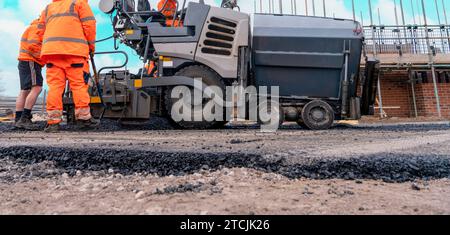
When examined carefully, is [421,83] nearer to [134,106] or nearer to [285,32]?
[285,32]

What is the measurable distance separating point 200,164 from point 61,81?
116 inches

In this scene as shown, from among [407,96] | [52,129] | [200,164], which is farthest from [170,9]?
[407,96]

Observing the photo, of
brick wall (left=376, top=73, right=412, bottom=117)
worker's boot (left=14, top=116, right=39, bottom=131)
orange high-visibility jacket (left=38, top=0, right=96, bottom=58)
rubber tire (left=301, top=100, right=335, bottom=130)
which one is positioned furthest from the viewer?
brick wall (left=376, top=73, right=412, bottom=117)

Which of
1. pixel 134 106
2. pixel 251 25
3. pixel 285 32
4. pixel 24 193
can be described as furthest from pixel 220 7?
pixel 24 193

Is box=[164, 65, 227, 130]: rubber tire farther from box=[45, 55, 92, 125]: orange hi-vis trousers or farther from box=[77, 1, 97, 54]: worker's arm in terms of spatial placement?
box=[77, 1, 97, 54]: worker's arm

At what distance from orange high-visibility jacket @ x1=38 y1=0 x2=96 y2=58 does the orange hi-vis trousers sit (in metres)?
0.12

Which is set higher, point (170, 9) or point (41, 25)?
point (170, 9)

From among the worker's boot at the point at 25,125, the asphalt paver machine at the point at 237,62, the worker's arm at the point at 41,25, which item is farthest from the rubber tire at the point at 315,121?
the worker's boot at the point at 25,125

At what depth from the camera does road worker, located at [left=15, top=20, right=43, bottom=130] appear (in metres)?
4.48

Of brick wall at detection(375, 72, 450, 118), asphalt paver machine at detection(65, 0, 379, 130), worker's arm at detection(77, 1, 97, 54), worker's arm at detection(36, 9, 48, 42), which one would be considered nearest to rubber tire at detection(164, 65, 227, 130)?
asphalt paver machine at detection(65, 0, 379, 130)

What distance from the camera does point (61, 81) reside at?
12.6ft

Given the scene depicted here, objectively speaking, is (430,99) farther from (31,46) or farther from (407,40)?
(31,46)

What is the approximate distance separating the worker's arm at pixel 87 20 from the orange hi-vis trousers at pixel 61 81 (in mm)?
355
